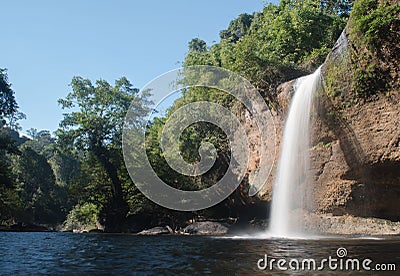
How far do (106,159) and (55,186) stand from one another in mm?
23021

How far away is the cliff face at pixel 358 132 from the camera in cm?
1214

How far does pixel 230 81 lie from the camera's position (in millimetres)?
21062

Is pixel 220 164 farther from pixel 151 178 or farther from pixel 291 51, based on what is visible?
pixel 291 51

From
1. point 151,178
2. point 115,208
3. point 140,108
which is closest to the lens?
point 151,178

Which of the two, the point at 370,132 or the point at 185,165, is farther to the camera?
the point at 185,165

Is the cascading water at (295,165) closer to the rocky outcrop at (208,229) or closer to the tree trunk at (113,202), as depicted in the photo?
the rocky outcrop at (208,229)

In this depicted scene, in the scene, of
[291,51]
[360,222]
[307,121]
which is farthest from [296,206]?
[291,51]

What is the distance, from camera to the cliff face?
1214 centimetres

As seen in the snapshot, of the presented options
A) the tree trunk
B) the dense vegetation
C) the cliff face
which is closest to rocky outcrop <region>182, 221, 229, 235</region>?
the dense vegetation

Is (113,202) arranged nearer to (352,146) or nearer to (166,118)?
(166,118)

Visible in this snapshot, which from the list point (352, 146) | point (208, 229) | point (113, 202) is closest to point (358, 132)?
point (352, 146)

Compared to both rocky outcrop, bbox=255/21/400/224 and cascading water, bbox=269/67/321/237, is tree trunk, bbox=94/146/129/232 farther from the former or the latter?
rocky outcrop, bbox=255/21/400/224

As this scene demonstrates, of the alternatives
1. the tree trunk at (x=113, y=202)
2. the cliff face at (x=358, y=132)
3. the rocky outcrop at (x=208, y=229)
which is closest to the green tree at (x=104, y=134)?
the tree trunk at (x=113, y=202)

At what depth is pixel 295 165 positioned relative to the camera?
14.8m
